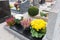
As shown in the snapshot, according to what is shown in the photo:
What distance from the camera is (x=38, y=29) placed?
0.64 m

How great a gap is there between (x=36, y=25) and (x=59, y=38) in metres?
0.31

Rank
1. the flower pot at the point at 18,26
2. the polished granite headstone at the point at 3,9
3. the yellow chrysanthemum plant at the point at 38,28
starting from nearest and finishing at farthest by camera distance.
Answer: the yellow chrysanthemum plant at the point at 38,28 → the flower pot at the point at 18,26 → the polished granite headstone at the point at 3,9

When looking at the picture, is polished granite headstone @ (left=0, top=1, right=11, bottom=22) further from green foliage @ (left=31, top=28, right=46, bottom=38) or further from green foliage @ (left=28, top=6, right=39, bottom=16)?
green foliage @ (left=31, top=28, right=46, bottom=38)

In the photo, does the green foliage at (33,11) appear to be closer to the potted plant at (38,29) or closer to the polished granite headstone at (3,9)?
the polished granite headstone at (3,9)

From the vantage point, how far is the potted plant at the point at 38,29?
636mm

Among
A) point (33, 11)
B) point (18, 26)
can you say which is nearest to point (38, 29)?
point (18, 26)

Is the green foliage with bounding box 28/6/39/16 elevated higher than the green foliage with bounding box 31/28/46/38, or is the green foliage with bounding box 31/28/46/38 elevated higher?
the green foliage with bounding box 28/6/39/16

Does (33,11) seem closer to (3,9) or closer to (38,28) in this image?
(3,9)

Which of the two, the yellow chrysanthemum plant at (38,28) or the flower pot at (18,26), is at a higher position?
the yellow chrysanthemum plant at (38,28)

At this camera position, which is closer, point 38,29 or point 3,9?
point 38,29

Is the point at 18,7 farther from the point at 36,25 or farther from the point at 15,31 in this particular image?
the point at 36,25

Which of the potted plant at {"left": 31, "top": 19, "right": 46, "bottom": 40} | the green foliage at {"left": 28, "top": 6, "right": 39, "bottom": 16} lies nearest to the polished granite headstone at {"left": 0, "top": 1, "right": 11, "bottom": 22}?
the green foliage at {"left": 28, "top": 6, "right": 39, "bottom": 16}

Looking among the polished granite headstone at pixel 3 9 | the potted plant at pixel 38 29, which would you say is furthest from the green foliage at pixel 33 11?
the potted plant at pixel 38 29

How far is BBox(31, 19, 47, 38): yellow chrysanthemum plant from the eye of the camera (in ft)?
2.08
